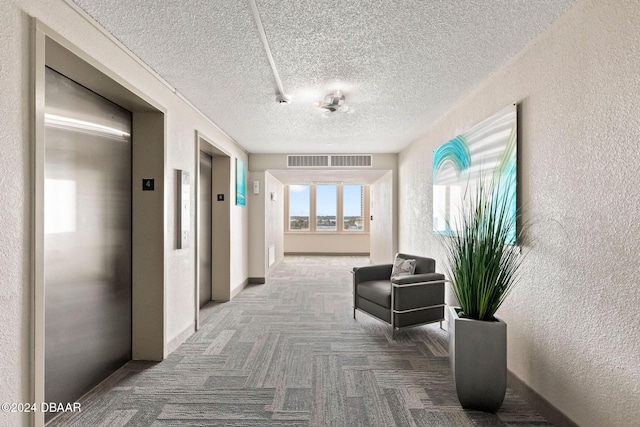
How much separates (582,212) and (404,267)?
2.16m

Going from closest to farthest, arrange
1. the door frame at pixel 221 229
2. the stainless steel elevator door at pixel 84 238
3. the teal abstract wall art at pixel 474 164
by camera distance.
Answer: the stainless steel elevator door at pixel 84 238
the teal abstract wall art at pixel 474 164
the door frame at pixel 221 229

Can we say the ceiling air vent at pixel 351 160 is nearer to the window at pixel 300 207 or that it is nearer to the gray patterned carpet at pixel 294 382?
the gray patterned carpet at pixel 294 382

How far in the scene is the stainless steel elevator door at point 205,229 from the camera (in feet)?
14.1

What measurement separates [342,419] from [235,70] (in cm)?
270

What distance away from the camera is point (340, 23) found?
1.86m

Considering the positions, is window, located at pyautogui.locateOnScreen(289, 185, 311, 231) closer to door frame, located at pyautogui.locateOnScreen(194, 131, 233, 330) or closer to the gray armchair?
door frame, located at pyautogui.locateOnScreen(194, 131, 233, 330)

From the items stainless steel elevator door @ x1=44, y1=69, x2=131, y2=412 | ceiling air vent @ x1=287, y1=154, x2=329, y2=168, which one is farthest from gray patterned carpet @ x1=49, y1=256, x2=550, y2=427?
ceiling air vent @ x1=287, y1=154, x2=329, y2=168

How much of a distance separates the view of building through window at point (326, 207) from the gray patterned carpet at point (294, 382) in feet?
20.3

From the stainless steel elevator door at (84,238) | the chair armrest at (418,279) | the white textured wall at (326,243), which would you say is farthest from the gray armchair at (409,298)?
the white textured wall at (326,243)

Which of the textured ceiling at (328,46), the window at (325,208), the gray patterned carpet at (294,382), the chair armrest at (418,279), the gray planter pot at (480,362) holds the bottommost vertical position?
the gray patterned carpet at (294,382)

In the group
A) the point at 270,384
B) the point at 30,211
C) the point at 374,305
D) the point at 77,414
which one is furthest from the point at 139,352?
the point at 374,305

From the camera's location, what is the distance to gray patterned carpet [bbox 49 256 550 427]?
6.42 ft

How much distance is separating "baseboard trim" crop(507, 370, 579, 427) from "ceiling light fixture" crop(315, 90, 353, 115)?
273 cm

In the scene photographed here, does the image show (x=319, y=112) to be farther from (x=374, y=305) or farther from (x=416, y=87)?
(x=374, y=305)
